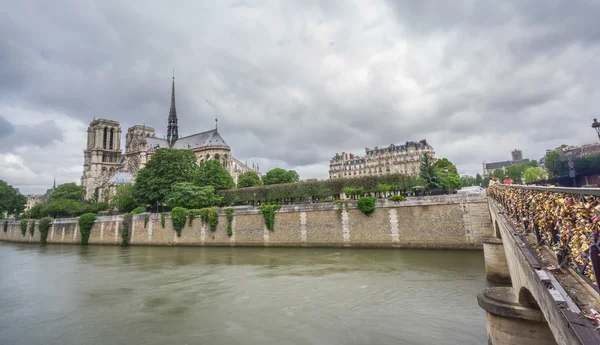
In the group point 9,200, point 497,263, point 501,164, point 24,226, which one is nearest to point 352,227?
point 497,263

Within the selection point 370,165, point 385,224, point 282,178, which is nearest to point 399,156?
point 370,165

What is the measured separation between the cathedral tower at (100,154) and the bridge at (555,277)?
81604 millimetres

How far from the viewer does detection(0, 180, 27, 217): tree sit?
59.5 meters

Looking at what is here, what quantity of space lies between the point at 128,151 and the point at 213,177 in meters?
43.0

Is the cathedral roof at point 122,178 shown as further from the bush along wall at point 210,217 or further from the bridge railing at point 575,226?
the bridge railing at point 575,226

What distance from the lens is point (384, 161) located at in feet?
197

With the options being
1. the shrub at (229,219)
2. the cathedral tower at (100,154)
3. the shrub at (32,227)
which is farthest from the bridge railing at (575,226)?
the cathedral tower at (100,154)

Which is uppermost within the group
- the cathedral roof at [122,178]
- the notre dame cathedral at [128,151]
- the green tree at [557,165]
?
the notre dame cathedral at [128,151]

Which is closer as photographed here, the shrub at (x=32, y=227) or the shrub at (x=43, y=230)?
the shrub at (x=43, y=230)

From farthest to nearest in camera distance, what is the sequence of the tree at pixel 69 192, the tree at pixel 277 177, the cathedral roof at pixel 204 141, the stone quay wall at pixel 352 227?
the tree at pixel 69 192 → the cathedral roof at pixel 204 141 → the tree at pixel 277 177 → the stone quay wall at pixel 352 227

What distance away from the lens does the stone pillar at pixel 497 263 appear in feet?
33.5

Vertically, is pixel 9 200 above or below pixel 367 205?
above

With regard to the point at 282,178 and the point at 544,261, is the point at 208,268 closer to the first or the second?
the point at 544,261

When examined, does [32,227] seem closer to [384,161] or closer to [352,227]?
[352,227]
